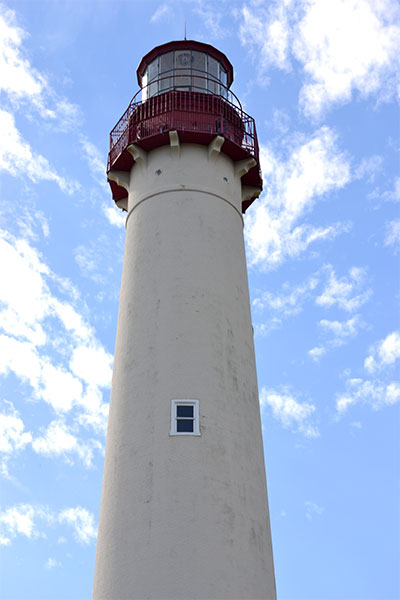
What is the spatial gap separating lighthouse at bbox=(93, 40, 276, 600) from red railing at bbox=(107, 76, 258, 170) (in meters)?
0.05

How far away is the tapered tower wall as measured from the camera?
15617mm

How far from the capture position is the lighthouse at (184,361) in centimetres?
1572

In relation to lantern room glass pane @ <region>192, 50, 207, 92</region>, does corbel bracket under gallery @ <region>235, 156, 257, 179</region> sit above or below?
below

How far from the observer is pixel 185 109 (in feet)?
72.4

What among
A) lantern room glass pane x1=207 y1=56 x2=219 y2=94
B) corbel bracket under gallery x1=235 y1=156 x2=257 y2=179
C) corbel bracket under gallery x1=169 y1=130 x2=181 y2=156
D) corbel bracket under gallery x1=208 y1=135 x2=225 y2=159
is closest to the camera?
corbel bracket under gallery x1=169 y1=130 x2=181 y2=156

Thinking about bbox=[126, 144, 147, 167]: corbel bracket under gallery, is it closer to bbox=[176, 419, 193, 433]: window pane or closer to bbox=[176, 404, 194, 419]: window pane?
bbox=[176, 404, 194, 419]: window pane

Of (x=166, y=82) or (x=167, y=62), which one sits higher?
(x=167, y=62)

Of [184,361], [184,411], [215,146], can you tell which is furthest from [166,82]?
[184,411]

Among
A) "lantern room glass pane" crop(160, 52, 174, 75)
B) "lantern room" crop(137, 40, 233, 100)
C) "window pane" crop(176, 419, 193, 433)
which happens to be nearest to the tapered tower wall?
"window pane" crop(176, 419, 193, 433)

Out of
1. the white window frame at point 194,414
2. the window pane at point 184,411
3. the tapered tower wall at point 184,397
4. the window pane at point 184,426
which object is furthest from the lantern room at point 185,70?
the window pane at point 184,426

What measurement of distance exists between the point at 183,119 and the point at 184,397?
9.29 metres

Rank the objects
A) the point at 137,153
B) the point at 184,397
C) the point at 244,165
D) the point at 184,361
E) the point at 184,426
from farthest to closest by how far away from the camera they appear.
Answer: the point at 244,165 < the point at 137,153 < the point at 184,361 < the point at 184,397 < the point at 184,426

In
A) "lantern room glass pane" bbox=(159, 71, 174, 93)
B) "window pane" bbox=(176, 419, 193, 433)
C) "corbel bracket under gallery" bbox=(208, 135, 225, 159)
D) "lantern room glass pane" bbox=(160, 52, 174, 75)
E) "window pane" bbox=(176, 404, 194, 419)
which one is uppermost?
"lantern room glass pane" bbox=(160, 52, 174, 75)

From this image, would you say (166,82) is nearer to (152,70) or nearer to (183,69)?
(183,69)
